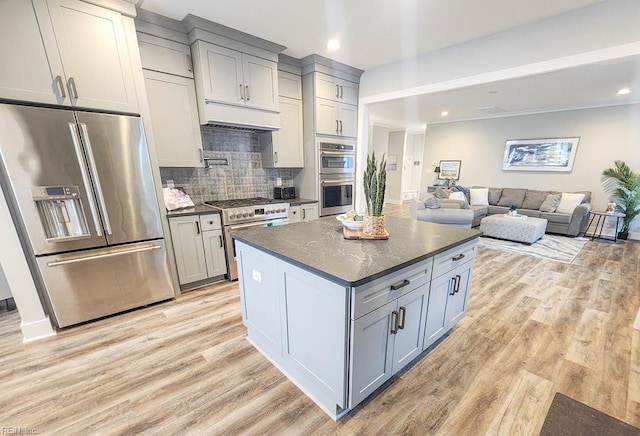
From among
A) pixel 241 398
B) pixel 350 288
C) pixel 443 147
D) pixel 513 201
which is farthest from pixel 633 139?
pixel 241 398

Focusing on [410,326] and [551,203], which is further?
[551,203]

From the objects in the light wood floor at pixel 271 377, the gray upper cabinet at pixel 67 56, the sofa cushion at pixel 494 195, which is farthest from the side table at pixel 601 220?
the gray upper cabinet at pixel 67 56

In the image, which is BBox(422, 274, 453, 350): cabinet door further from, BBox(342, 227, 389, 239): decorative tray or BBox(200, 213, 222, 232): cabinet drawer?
BBox(200, 213, 222, 232): cabinet drawer

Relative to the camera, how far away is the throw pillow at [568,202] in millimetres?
5105

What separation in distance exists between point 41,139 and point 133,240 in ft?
3.27

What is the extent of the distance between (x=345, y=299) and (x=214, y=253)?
7.28 feet

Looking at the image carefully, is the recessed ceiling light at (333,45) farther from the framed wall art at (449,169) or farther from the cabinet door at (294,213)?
the framed wall art at (449,169)

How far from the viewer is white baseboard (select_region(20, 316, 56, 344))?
81.8 inches

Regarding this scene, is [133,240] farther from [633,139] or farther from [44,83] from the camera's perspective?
[633,139]

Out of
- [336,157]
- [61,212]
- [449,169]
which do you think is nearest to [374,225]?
[336,157]

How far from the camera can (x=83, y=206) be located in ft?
6.91

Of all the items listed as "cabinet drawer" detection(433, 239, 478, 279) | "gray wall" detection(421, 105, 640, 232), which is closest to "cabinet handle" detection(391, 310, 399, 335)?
"cabinet drawer" detection(433, 239, 478, 279)

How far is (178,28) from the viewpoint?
2.55 m

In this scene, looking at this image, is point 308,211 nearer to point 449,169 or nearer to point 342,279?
point 342,279
